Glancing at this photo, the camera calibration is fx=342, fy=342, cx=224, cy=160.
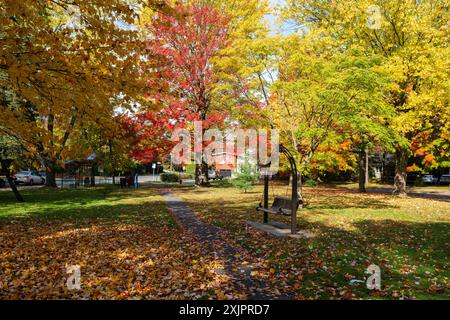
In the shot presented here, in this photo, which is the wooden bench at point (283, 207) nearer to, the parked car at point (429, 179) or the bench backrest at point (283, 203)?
the bench backrest at point (283, 203)

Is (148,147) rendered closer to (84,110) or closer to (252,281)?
(84,110)

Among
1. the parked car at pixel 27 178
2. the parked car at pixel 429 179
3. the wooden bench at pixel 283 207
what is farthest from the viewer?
the parked car at pixel 429 179

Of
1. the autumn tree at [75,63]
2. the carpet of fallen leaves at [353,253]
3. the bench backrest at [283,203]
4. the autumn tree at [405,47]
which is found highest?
the autumn tree at [405,47]

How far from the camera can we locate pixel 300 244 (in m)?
8.49

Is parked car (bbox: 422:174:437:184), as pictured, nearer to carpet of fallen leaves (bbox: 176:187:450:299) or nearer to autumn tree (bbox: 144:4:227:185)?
autumn tree (bbox: 144:4:227:185)

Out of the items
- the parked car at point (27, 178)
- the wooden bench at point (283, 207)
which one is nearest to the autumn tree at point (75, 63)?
the wooden bench at point (283, 207)

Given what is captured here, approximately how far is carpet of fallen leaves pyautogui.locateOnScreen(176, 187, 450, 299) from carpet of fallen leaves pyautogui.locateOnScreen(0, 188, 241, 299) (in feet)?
4.23

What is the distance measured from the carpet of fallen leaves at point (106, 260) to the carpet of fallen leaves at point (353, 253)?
50.8 inches

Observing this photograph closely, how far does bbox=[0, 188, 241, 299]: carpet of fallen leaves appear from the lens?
209 inches

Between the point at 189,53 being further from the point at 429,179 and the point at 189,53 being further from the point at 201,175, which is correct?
the point at 429,179

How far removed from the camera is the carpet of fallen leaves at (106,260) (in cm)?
531
